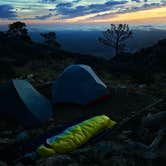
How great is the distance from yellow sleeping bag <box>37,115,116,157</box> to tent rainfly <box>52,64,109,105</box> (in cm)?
409

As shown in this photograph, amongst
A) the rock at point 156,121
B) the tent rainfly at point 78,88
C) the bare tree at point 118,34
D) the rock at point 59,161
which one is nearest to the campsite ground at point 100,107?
the rock at point 59,161

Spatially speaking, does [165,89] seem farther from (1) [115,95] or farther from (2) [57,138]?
(2) [57,138]

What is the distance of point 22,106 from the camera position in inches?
514

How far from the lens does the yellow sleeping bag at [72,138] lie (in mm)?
8875

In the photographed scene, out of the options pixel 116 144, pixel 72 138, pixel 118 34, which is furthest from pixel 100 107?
pixel 118 34

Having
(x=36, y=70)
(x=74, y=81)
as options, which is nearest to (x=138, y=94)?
(x=74, y=81)

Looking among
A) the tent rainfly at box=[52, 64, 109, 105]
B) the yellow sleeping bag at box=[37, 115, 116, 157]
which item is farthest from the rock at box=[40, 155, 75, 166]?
the tent rainfly at box=[52, 64, 109, 105]

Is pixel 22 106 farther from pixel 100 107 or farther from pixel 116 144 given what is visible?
pixel 116 144

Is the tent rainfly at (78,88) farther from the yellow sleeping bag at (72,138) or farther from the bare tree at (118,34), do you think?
the bare tree at (118,34)

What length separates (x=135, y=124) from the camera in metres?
10.6

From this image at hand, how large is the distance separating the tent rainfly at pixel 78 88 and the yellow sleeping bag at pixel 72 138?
409 cm

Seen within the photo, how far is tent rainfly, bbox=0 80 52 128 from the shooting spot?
12.8 m

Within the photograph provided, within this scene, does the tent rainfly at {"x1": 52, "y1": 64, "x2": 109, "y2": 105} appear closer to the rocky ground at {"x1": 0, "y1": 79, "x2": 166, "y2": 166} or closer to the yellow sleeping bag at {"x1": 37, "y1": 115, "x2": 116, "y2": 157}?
the rocky ground at {"x1": 0, "y1": 79, "x2": 166, "y2": 166}

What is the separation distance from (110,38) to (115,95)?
4303 centimetres
